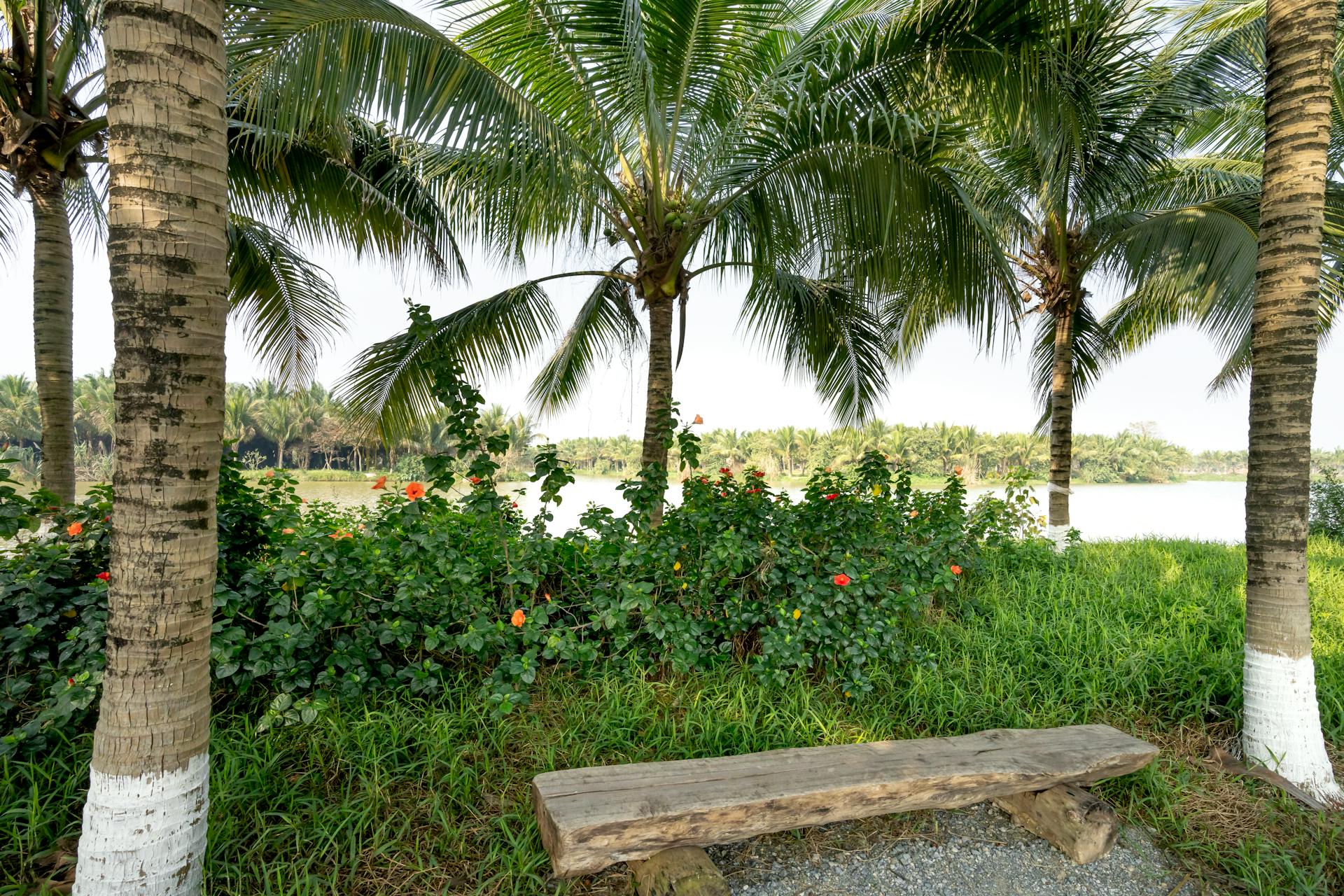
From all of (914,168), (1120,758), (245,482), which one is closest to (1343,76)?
(914,168)

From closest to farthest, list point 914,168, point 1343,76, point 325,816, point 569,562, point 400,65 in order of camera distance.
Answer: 1. point 325,816
2. point 400,65
3. point 569,562
4. point 914,168
5. point 1343,76

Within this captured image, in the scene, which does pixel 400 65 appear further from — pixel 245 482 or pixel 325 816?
pixel 325 816

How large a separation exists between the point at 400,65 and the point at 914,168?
2.69 metres

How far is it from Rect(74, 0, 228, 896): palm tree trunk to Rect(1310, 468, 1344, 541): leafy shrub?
12.3m

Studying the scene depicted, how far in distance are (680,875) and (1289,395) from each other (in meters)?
3.02

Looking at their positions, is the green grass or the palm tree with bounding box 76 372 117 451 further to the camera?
the palm tree with bounding box 76 372 117 451

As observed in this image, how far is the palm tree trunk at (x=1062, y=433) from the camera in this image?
21.7 feet

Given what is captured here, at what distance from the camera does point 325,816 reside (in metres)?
2.08

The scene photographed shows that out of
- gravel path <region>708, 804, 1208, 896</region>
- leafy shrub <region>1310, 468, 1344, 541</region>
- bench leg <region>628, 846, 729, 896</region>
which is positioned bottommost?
gravel path <region>708, 804, 1208, 896</region>

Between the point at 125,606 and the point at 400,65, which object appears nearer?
the point at 125,606

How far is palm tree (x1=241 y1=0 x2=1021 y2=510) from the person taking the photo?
2.97 metres

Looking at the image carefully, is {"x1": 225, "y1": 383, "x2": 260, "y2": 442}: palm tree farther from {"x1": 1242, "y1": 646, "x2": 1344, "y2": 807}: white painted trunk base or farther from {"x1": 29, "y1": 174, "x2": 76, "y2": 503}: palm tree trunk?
{"x1": 1242, "y1": 646, "x2": 1344, "y2": 807}: white painted trunk base

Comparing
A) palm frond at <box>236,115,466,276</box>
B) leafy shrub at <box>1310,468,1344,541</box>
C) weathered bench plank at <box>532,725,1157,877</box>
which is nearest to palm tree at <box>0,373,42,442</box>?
palm frond at <box>236,115,466,276</box>

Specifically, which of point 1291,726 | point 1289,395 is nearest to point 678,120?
point 1289,395
